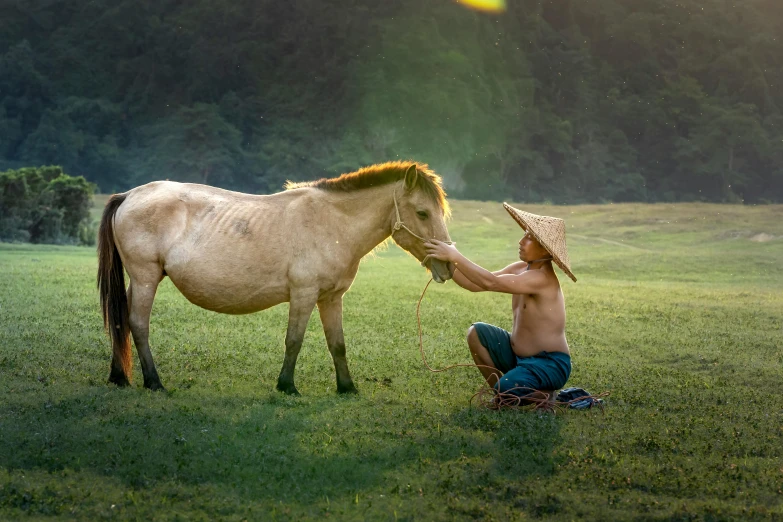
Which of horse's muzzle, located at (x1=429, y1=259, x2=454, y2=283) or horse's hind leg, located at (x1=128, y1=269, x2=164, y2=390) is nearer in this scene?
horse's muzzle, located at (x1=429, y1=259, x2=454, y2=283)

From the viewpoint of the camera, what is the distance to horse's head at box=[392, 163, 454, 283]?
762cm

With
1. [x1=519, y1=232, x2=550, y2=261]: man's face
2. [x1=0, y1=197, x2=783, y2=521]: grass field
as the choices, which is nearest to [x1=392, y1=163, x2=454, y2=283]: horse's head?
[x1=519, y1=232, x2=550, y2=261]: man's face

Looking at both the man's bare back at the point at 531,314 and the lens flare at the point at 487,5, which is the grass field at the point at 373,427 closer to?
the man's bare back at the point at 531,314

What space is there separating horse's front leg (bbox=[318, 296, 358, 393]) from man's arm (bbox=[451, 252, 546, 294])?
4.60ft

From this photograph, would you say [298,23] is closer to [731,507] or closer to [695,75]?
[695,75]

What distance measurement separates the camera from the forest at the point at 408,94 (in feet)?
185

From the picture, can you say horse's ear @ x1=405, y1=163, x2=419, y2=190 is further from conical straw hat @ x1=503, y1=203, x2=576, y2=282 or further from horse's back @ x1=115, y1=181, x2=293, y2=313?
horse's back @ x1=115, y1=181, x2=293, y2=313

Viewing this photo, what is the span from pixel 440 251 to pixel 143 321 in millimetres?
2788

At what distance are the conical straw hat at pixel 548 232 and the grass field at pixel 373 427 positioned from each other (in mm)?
1321

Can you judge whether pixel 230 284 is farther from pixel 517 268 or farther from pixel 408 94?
pixel 408 94

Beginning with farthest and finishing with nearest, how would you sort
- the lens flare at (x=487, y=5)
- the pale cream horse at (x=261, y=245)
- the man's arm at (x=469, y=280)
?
the lens flare at (x=487, y=5)
the pale cream horse at (x=261, y=245)
the man's arm at (x=469, y=280)

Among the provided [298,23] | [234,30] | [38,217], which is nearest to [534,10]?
[298,23]

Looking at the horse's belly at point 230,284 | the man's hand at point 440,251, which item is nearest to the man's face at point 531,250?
the man's hand at point 440,251

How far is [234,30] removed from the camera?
6309cm
